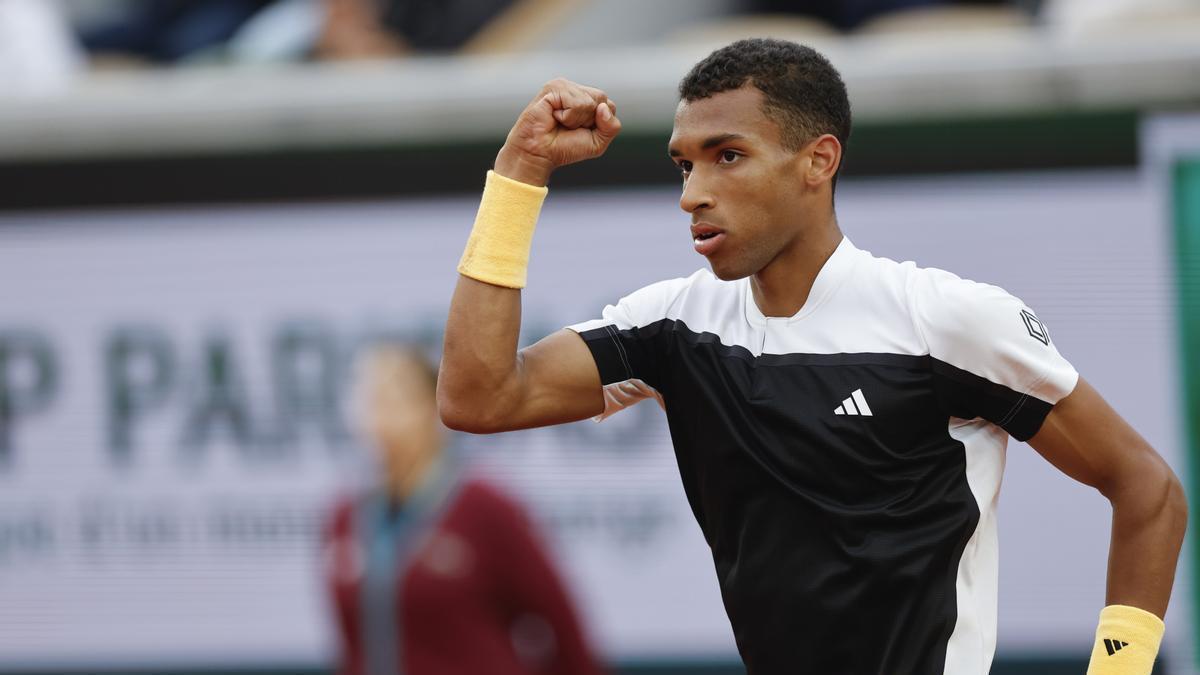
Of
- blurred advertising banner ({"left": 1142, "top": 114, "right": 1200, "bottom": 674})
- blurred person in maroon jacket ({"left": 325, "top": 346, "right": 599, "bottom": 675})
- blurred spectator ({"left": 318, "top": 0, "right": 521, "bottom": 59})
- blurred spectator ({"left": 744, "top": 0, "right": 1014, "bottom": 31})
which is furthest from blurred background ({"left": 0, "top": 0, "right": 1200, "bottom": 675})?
blurred spectator ({"left": 318, "top": 0, "right": 521, "bottom": 59})

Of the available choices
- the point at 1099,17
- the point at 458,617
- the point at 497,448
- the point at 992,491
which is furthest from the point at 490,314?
the point at 1099,17

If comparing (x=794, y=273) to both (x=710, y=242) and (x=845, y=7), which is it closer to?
(x=710, y=242)

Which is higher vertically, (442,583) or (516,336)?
(516,336)

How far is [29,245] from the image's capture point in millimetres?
6812

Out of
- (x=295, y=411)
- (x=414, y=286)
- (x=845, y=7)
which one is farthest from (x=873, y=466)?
(x=845, y=7)

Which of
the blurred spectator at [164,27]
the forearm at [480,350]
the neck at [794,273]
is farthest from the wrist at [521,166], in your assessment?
the blurred spectator at [164,27]

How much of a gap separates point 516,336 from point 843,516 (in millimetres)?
660

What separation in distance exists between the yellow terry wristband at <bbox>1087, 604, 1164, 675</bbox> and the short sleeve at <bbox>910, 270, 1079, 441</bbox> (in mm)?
362

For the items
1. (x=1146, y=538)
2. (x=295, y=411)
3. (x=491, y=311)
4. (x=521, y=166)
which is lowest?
(x=295, y=411)

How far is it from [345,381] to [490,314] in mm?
3751

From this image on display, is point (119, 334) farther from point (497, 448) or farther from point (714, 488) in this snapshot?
point (714, 488)

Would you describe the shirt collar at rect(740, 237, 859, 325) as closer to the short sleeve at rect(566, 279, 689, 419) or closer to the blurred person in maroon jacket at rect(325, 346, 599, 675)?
the short sleeve at rect(566, 279, 689, 419)

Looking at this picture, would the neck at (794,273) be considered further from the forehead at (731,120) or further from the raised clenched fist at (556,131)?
the raised clenched fist at (556,131)

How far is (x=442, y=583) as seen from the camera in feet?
17.6
